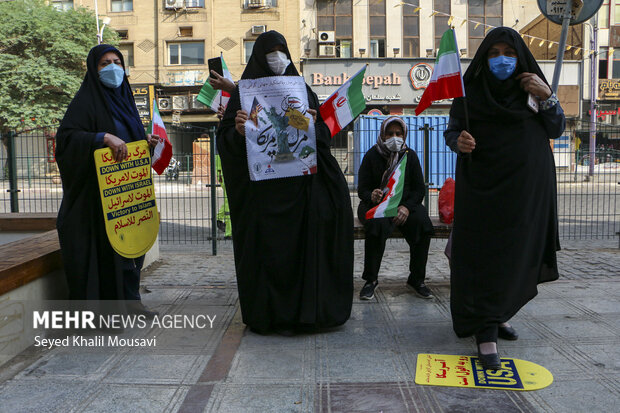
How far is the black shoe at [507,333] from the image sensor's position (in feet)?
12.0

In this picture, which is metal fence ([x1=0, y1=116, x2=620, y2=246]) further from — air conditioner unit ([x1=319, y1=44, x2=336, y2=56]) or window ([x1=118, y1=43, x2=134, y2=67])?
window ([x1=118, y1=43, x2=134, y2=67])

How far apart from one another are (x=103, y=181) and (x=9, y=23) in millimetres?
26089

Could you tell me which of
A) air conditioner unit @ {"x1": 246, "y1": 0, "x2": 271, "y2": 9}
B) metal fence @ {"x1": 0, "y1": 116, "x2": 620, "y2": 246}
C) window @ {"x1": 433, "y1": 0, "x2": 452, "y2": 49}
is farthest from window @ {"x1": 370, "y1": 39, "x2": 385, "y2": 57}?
metal fence @ {"x1": 0, "y1": 116, "x2": 620, "y2": 246}

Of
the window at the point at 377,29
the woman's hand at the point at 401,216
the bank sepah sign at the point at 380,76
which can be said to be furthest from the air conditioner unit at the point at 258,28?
the woman's hand at the point at 401,216

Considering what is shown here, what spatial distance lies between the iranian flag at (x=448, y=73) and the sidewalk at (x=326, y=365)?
162cm

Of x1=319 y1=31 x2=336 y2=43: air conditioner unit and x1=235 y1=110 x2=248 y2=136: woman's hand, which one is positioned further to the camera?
x1=319 y1=31 x2=336 y2=43: air conditioner unit

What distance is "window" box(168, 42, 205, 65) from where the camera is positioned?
2848cm

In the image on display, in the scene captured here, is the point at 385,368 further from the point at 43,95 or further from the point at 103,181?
the point at 43,95

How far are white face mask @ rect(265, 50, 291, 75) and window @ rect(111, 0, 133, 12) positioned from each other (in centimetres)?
2829

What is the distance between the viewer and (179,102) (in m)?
28.4

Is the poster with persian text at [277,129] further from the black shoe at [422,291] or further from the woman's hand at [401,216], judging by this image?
the black shoe at [422,291]

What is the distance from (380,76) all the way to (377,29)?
2.30 meters

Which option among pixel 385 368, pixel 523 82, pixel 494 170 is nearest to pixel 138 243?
pixel 385 368

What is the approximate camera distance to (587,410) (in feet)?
8.56
